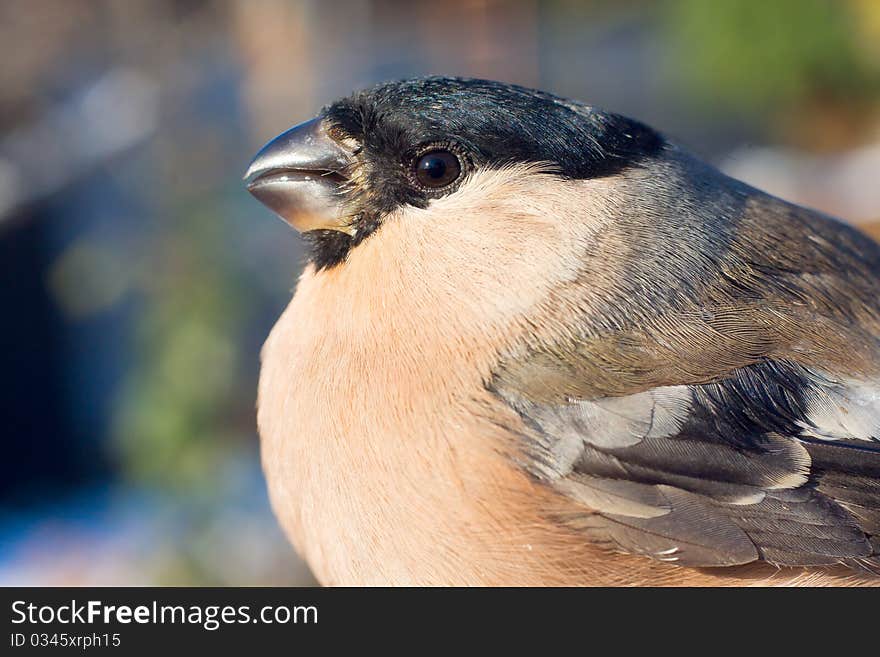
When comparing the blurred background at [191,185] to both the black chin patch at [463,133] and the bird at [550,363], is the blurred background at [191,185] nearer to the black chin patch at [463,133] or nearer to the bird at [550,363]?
the bird at [550,363]

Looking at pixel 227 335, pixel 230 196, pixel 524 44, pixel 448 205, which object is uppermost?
pixel 524 44

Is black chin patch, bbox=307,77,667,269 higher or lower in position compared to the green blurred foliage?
lower

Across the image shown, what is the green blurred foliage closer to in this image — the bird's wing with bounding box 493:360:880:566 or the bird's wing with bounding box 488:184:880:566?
the bird's wing with bounding box 488:184:880:566

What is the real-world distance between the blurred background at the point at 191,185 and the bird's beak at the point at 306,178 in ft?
7.74

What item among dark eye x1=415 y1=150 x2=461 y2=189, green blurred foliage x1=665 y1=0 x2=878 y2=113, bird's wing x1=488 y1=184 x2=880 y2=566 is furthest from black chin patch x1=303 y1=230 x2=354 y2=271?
green blurred foliage x1=665 y1=0 x2=878 y2=113

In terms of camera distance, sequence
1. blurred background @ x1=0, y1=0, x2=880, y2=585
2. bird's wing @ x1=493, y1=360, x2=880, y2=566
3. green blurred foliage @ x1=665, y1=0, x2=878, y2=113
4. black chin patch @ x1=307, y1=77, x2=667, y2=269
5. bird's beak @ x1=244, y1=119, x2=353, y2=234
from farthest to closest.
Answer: green blurred foliage @ x1=665, y1=0, x2=878, y2=113 → blurred background @ x1=0, y1=0, x2=880, y2=585 → bird's beak @ x1=244, y1=119, x2=353, y2=234 → black chin patch @ x1=307, y1=77, x2=667, y2=269 → bird's wing @ x1=493, y1=360, x2=880, y2=566

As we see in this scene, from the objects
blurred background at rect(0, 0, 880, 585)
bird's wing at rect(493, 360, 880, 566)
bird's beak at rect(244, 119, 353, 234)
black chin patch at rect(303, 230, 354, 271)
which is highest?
blurred background at rect(0, 0, 880, 585)

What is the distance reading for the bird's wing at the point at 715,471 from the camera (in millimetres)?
1654

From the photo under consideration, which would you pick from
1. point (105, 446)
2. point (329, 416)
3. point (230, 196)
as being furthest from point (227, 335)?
point (329, 416)

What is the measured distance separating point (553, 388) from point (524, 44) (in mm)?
6985

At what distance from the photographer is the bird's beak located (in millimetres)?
1972
